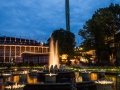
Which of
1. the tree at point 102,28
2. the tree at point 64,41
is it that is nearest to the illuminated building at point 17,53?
the tree at point 64,41

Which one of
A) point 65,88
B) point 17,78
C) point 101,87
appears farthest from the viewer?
point 17,78

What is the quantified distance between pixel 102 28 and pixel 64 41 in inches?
499

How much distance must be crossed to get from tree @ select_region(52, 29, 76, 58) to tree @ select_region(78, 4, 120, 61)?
485 centimetres

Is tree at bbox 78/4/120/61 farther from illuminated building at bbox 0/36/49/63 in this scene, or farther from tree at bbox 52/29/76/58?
illuminated building at bbox 0/36/49/63

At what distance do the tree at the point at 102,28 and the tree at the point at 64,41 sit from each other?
4.85 metres

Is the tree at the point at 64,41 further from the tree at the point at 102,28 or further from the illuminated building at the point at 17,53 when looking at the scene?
the illuminated building at the point at 17,53

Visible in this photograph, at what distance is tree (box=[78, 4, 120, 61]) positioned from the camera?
175 feet

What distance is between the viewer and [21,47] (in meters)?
92.4

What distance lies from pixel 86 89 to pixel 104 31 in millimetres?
38361

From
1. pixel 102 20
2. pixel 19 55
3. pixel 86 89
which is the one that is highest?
pixel 102 20

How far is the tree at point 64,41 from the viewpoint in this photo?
199 ft

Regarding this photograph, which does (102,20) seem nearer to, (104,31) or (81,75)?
(104,31)

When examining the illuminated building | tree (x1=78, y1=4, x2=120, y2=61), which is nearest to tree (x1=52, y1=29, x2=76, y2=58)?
tree (x1=78, y1=4, x2=120, y2=61)

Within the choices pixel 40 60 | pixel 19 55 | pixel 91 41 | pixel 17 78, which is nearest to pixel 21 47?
pixel 19 55
